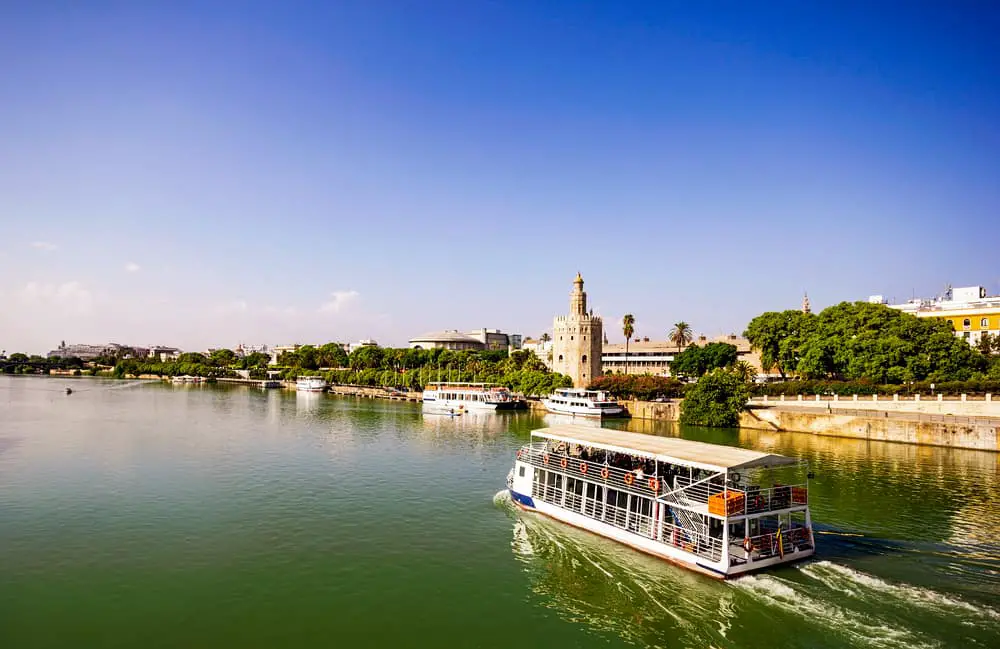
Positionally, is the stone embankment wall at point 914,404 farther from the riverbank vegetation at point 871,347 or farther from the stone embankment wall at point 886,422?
the riverbank vegetation at point 871,347

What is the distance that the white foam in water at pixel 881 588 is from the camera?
20766 mm

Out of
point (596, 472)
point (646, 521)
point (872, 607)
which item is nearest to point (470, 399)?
point (596, 472)

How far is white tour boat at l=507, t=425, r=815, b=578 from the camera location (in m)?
23.9

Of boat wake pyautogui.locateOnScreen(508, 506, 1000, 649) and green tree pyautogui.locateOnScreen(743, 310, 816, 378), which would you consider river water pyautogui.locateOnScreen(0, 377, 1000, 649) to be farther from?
green tree pyautogui.locateOnScreen(743, 310, 816, 378)

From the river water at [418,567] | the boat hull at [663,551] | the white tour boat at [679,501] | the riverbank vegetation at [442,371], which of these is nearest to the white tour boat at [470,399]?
the riverbank vegetation at [442,371]

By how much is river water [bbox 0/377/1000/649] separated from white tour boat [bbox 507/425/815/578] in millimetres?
833

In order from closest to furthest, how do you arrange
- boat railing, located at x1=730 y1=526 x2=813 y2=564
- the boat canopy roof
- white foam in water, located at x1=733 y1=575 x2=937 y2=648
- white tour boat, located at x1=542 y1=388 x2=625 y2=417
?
white foam in water, located at x1=733 y1=575 x2=937 y2=648, boat railing, located at x1=730 y1=526 x2=813 y2=564, the boat canopy roof, white tour boat, located at x1=542 y1=388 x2=625 y2=417

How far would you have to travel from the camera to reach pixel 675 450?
2797 cm

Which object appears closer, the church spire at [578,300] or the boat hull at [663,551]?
the boat hull at [663,551]

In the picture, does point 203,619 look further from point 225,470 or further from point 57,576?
point 225,470

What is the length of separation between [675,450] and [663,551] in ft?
15.2

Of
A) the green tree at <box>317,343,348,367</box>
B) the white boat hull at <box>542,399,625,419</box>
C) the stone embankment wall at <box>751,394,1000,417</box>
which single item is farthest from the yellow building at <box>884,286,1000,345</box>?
the green tree at <box>317,343,348,367</box>

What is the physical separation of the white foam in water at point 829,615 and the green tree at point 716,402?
179 feet

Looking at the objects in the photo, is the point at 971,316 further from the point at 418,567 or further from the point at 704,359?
the point at 418,567
